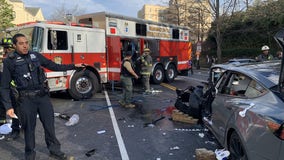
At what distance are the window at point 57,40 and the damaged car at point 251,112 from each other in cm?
584

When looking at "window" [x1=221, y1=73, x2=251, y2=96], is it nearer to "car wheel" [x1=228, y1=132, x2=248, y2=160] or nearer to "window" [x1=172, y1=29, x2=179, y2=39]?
"car wheel" [x1=228, y1=132, x2=248, y2=160]

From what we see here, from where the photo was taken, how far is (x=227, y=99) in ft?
13.6

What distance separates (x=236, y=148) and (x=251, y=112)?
665mm

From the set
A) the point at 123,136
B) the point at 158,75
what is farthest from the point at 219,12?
the point at 123,136

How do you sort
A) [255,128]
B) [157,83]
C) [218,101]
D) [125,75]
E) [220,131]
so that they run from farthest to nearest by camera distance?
[157,83] < [125,75] < [218,101] < [220,131] < [255,128]

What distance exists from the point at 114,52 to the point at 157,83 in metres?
3.57

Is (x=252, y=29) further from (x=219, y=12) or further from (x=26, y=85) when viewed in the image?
(x=26, y=85)

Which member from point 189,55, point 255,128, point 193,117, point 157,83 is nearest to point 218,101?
point 255,128

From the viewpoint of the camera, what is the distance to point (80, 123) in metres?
6.65

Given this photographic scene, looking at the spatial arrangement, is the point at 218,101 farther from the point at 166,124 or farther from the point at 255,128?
the point at 166,124

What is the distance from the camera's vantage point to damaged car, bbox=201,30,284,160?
2744 mm

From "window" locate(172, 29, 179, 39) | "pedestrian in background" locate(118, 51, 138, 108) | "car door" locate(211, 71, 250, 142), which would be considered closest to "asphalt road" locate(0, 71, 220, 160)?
"pedestrian in background" locate(118, 51, 138, 108)

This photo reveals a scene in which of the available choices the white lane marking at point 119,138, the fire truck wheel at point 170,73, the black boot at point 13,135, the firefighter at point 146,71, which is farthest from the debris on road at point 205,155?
the fire truck wheel at point 170,73

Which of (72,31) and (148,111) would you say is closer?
(148,111)
